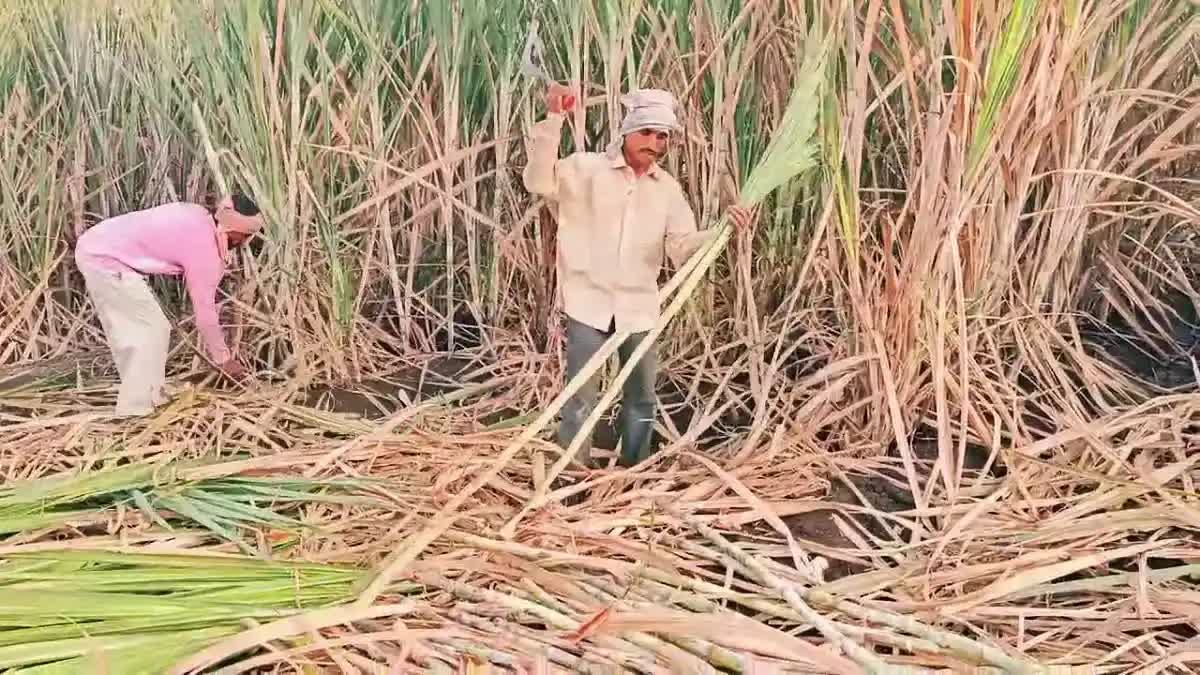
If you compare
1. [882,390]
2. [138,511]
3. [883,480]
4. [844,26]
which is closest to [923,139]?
[844,26]

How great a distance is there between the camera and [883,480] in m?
1.24

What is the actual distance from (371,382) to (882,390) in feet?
2.80

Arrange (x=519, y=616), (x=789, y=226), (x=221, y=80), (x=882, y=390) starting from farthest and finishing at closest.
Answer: (x=221, y=80)
(x=789, y=226)
(x=882, y=390)
(x=519, y=616)

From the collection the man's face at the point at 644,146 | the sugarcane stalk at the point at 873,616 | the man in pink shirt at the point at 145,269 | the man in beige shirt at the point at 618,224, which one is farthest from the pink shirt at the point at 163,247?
the sugarcane stalk at the point at 873,616

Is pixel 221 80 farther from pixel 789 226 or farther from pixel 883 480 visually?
pixel 883 480

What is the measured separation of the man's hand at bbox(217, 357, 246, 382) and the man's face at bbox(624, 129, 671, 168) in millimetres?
793

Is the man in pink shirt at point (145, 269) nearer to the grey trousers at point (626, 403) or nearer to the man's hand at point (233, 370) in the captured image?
the man's hand at point (233, 370)

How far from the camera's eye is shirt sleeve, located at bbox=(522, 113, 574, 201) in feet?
3.64

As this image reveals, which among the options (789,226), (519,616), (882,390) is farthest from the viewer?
(789,226)

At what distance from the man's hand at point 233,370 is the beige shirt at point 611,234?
0.67 metres

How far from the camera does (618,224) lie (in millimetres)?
1192

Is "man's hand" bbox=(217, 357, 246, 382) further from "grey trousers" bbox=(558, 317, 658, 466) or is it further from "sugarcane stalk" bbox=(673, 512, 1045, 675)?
"sugarcane stalk" bbox=(673, 512, 1045, 675)

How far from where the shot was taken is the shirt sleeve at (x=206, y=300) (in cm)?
148

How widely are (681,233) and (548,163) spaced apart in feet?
0.66
